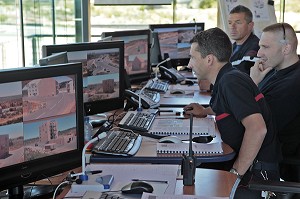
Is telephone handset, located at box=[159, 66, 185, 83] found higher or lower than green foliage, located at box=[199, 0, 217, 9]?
lower

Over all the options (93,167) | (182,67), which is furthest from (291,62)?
(182,67)

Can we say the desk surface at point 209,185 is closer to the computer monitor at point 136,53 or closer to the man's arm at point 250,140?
the man's arm at point 250,140

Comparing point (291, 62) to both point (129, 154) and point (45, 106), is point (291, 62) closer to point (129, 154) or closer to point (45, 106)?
point (129, 154)

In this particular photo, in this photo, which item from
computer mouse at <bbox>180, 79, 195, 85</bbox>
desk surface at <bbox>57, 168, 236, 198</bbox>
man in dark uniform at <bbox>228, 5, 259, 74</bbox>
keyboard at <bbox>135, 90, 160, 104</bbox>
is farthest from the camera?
computer mouse at <bbox>180, 79, 195, 85</bbox>

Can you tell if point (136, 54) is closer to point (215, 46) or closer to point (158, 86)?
point (158, 86)

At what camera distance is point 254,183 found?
2.24 m

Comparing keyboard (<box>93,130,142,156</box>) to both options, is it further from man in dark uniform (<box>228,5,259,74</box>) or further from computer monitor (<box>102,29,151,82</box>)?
man in dark uniform (<box>228,5,259,74</box>)

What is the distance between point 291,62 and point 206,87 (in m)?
1.46

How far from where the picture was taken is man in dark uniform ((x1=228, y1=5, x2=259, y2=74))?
4973 mm

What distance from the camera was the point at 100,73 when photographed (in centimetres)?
340

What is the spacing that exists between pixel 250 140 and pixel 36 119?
43.2 inches

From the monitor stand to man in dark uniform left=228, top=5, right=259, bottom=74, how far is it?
2.79 m

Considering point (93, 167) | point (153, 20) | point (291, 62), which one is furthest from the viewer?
point (153, 20)

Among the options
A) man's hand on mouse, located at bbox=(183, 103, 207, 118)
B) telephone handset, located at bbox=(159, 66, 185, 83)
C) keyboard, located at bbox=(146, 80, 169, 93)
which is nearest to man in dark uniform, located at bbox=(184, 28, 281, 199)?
man's hand on mouse, located at bbox=(183, 103, 207, 118)
